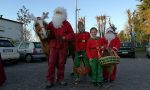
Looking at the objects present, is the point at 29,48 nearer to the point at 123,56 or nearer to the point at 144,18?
the point at 123,56

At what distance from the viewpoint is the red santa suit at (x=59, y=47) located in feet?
35.6

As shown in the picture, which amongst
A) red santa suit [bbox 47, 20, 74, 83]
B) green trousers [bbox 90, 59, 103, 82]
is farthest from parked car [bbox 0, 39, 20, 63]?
green trousers [bbox 90, 59, 103, 82]

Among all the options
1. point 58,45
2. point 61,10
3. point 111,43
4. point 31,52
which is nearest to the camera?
point 58,45

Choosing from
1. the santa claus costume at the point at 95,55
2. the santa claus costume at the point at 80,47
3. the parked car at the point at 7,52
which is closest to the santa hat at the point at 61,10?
the santa claus costume at the point at 80,47

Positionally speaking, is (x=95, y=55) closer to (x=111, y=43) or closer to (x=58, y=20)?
(x=111, y=43)

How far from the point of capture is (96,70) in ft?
35.8

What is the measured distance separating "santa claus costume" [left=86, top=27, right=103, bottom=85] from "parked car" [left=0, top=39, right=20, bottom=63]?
33.1ft

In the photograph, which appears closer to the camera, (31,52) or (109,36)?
(109,36)

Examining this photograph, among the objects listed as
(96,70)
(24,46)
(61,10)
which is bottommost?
(96,70)

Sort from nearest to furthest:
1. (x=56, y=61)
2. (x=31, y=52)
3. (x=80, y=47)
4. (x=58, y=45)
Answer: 1. (x=58, y=45)
2. (x=56, y=61)
3. (x=80, y=47)
4. (x=31, y=52)

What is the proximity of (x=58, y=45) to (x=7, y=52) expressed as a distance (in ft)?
34.5

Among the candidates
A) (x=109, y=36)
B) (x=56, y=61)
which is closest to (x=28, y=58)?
(x=109, y=36)

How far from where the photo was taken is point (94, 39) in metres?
11.1

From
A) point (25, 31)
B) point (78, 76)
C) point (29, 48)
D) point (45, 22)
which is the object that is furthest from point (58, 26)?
point (25, 31)
